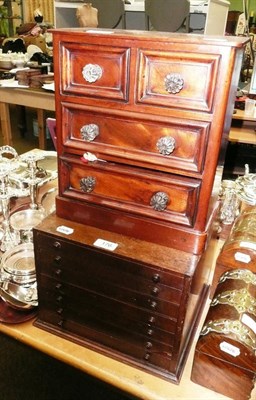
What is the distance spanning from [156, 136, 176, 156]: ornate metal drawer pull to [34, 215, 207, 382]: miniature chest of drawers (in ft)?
0.83

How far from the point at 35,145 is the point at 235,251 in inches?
135

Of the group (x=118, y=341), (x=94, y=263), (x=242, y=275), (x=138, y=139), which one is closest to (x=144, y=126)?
(x=138, y=139)

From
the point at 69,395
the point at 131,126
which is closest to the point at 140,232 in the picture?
the point at 131,126

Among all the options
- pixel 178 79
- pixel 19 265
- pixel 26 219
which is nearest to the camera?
pixel 178 79

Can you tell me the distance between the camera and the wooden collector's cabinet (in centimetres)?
75

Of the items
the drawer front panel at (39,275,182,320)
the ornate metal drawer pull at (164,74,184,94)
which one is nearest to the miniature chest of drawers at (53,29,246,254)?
the ornate metal drawer pull at (164,74,184,94)

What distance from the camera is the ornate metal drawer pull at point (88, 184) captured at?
0.95 m

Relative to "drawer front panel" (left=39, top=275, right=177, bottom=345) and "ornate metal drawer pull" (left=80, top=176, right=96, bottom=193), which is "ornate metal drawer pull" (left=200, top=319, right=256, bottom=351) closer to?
"drawer front panel" (left=39, top=275, right=177, bottom=345)

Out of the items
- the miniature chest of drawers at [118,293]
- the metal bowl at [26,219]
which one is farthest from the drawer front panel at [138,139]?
the metal bowl at [26,219]

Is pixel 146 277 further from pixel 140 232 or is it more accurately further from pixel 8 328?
pixel 8 328

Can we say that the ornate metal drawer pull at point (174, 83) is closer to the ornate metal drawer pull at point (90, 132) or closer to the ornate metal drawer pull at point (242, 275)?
the ornate metal drawer pull at point (90, 132)

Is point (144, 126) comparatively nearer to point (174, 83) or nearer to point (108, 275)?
point (174, 83)

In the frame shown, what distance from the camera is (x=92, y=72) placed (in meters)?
0.81

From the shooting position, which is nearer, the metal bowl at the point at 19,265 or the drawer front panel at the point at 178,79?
the drawer front panel at the point at 178,79
